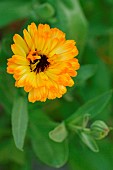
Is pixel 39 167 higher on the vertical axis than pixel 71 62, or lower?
lower

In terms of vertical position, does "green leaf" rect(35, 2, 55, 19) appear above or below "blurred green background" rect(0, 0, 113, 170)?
above

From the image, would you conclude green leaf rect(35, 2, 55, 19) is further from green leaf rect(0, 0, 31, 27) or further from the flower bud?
the flower bud

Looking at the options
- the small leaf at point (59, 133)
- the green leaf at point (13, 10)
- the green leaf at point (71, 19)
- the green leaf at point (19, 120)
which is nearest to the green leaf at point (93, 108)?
the small leaf at point (59, 133)

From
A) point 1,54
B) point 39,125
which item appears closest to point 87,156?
point 39,125

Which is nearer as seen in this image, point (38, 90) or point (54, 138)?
point (38, 90)

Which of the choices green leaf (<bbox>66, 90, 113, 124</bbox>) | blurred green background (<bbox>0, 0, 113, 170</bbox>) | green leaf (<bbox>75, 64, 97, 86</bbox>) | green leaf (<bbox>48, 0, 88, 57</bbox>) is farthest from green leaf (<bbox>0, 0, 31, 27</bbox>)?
green leaf (<bbox>66, 90, 113, 124</bbox>)

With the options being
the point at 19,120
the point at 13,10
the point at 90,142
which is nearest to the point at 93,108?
the point at 90,142

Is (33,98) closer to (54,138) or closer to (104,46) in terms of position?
(54,138)
